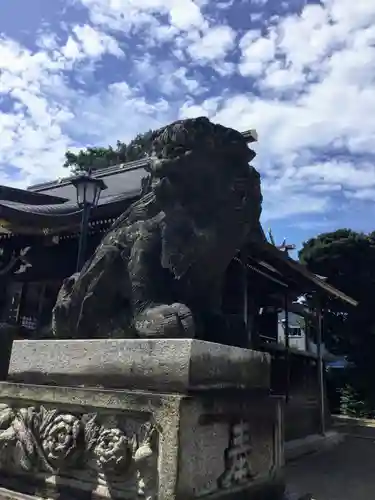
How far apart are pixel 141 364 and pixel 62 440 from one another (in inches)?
21.0

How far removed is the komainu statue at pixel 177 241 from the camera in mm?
2607

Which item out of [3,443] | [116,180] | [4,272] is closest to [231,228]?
[3,443]

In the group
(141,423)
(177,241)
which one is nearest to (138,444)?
(141,423)

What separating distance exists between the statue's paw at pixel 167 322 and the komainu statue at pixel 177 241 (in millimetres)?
117

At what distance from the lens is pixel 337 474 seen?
24.5ft

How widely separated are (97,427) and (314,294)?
933 centimetres

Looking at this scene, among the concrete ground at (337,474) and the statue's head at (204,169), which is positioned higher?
the statue's head at (204,169)

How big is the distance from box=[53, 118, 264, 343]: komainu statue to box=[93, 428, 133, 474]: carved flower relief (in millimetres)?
563

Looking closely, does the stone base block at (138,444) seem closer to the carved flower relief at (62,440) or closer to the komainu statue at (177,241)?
the carved flower relief at (62,440)

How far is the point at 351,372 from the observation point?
18.5 metres

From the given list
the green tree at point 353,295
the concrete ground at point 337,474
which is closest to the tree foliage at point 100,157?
the green tree at point 353,295

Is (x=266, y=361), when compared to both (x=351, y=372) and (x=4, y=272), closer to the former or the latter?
(x=4, y=272)

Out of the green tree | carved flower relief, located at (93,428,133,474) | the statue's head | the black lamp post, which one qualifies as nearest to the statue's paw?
carved flower relief, located at (93,428,133,474)

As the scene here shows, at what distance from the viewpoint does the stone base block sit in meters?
1.96
